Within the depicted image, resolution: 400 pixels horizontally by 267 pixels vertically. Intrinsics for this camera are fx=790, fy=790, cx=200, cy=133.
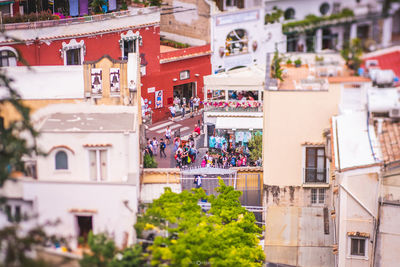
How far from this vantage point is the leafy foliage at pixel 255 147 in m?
23.0

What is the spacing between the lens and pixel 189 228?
440 inches

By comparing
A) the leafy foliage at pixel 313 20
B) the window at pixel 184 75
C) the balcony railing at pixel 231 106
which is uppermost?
the leafy foliage at pixel 313 20

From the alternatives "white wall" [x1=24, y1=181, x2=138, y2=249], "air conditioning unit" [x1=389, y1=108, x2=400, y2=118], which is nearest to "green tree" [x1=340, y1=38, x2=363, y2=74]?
"air conditioning unit" [x1=389, y1=108, x2=400, y2=118]

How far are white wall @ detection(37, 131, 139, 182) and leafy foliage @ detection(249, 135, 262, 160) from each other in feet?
43.8

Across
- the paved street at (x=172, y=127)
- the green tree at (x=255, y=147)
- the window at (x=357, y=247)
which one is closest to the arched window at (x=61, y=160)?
the window at (x=357, y=247)

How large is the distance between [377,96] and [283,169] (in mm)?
4593

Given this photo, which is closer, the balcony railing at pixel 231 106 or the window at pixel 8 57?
the window at pixel 8 57

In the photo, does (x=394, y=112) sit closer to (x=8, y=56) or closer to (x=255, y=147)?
(x=255, y=147)

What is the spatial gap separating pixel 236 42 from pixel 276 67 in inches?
122

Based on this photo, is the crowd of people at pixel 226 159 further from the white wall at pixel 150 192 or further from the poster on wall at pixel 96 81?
the white wall at pixel 150 192

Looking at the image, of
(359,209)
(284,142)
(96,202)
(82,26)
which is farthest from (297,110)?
(82,26)

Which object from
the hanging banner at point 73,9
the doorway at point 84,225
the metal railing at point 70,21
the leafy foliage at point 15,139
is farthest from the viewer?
the hanging banner at point 73,9

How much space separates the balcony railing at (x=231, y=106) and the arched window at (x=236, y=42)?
24.4 feet

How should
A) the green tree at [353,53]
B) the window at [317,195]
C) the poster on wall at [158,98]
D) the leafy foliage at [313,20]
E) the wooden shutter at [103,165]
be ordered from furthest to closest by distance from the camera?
the poster on wall at [158,98]
the window at [317,195]
the green tree at [353,53]
the wooden shutter at [103,165]
the leafy foliage at [313,20]
